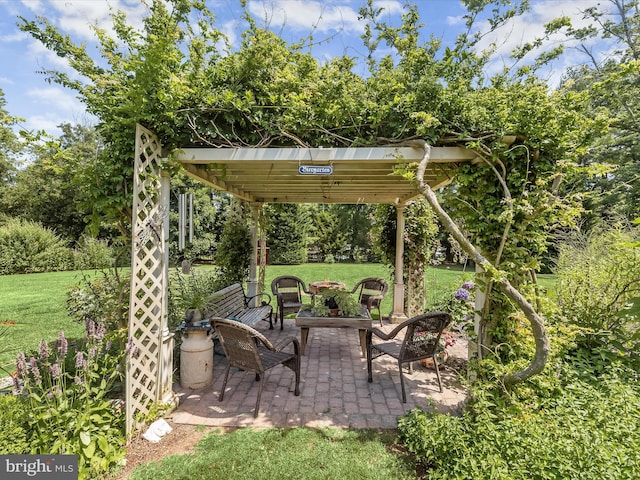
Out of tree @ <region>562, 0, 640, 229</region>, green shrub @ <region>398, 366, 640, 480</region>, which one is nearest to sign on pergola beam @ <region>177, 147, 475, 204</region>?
green shrub @ <region>398, 366, 640, 480</region>

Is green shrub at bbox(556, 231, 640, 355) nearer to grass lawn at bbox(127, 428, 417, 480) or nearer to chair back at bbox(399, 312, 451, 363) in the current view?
chair back at bbox(399, 312, 451, 363)

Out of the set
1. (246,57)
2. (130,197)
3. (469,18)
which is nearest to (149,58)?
(246,57)

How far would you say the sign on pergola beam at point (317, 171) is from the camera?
313 cm

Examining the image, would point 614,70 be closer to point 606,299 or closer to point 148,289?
point 606,299

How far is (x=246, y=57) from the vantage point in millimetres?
2814

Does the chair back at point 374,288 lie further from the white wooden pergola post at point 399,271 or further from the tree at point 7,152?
the tree at point 7,152

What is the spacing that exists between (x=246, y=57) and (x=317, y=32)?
80 cm

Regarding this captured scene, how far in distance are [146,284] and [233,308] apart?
7.88 feet

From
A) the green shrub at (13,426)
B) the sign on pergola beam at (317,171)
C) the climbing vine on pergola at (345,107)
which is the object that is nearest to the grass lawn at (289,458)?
the green shrub at (13,426)

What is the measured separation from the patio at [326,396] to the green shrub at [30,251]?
14161mm

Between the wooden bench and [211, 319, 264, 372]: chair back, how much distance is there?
80cm

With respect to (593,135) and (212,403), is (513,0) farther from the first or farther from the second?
(212,403)

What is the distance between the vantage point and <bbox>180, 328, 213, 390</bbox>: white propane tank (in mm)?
3674

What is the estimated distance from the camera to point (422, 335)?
372 cm
